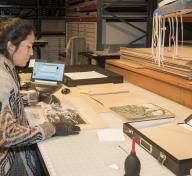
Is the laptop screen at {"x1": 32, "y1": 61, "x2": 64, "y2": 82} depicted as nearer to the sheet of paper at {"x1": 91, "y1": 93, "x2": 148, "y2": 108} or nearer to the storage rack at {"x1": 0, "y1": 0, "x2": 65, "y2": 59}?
the sheet of paper at {"x1": 91, "y1": 93, "x2": 148, "y2": 108}

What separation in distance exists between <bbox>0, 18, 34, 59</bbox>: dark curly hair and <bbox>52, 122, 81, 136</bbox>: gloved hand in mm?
387

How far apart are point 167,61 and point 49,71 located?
756 millimetres

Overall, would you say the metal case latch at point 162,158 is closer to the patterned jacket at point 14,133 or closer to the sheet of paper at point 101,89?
the patterned jacket at point 14,133

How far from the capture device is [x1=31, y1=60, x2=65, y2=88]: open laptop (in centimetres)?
206

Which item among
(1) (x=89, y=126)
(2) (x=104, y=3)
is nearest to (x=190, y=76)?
(1) (x=89, y=126)

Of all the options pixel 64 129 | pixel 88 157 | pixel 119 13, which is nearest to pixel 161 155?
pixel 88 157

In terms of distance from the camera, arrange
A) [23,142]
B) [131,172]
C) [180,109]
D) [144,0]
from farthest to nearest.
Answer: [144,0], [180,109], [23,142], [131,172]

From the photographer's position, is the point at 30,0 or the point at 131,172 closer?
the point at 131,172

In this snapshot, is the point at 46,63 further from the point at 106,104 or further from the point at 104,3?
the point at 104,3

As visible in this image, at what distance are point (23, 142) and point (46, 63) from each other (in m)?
Result: 0.94

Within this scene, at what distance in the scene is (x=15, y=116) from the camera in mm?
1375

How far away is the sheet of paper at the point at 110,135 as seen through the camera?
4.29 ft

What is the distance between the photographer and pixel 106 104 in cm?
179

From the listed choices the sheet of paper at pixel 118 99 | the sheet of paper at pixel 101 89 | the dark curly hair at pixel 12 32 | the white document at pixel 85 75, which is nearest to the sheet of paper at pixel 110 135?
the sheet of paper at pixel 118 99
